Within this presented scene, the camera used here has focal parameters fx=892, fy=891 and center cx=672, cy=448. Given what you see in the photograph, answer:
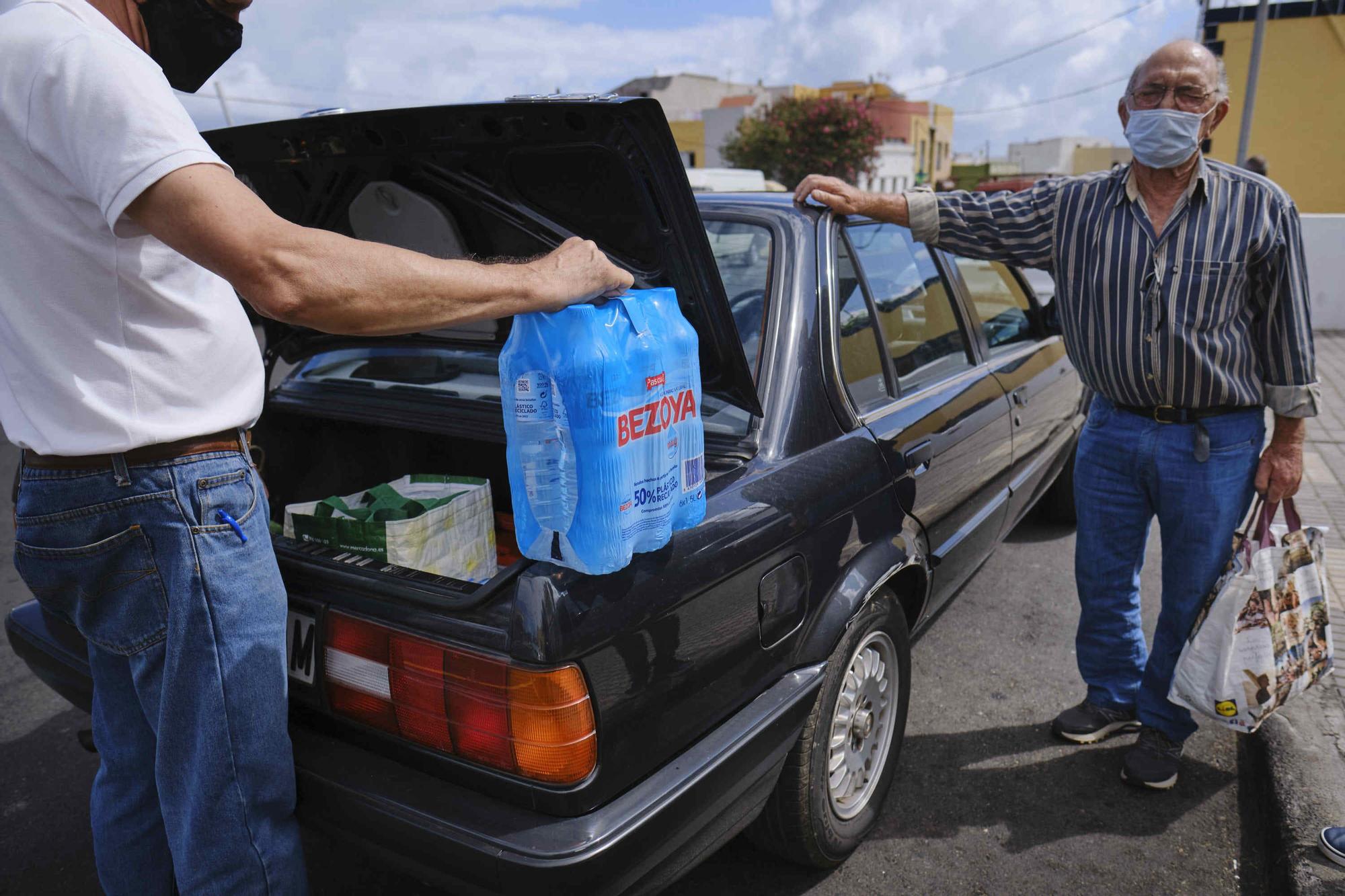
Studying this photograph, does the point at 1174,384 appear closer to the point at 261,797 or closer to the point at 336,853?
the point at 261,797

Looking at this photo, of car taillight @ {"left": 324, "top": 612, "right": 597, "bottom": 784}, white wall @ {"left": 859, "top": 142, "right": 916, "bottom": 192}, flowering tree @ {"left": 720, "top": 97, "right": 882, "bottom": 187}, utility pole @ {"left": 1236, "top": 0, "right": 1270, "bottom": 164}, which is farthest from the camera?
white wall @ {"left": 859, "top": 142, "right": 916, "bottom": 192}

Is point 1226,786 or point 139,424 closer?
point 139,424

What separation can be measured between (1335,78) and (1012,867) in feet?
73.8

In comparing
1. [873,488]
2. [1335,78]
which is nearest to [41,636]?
[873,488]

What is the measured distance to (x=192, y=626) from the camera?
1492 mm

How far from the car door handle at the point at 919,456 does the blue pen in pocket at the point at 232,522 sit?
5.47ft

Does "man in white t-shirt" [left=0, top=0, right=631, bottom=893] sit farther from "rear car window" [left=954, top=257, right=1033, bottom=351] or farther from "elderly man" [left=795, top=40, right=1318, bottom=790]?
"rear car window" [left=954, top=257, right=1033, bottom=351]

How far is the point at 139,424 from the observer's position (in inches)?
55.7

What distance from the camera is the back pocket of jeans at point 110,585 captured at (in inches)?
58.4

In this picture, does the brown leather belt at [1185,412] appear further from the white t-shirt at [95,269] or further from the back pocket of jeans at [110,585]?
the back pocket of jeans at [110,585]

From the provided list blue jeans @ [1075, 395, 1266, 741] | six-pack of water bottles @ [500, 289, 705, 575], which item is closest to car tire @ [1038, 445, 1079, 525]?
blue jeans @ [1075, 395, 1266, 741]

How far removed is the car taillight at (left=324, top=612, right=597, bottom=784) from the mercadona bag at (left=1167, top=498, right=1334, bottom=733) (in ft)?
6.28

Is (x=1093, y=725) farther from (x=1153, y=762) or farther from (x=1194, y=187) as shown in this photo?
(x=1194, y=187)

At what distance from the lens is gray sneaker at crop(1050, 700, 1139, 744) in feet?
9.65
